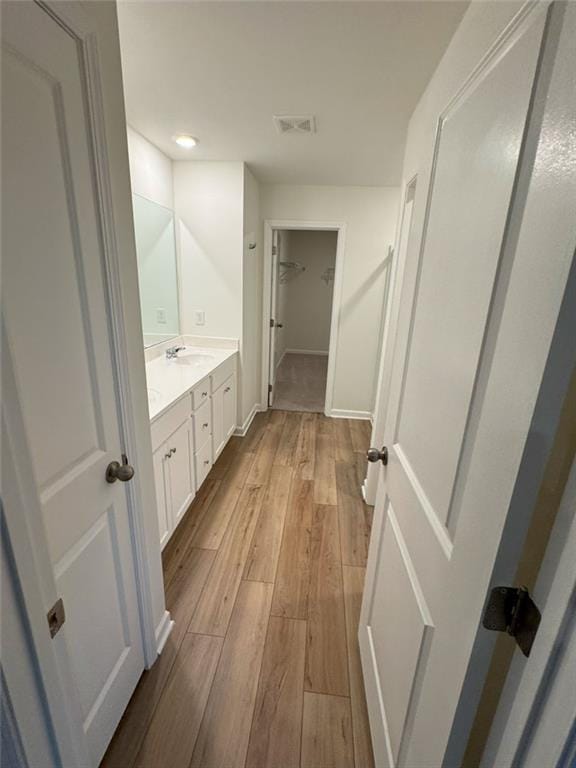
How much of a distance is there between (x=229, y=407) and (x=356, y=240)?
2.06 meters

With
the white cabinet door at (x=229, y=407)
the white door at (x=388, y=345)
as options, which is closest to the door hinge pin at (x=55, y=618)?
the white door at (x=388, y=345)

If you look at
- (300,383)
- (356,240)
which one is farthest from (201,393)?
(300,383)

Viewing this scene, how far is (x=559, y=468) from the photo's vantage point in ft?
1.48

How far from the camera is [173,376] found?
2.22 m

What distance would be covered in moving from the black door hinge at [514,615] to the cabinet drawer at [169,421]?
4.50 ft

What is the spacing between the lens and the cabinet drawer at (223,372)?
Result: 252cm

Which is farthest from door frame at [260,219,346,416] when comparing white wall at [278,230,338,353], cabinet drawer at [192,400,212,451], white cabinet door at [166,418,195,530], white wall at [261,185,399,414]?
white wall at [278,230,338,353]

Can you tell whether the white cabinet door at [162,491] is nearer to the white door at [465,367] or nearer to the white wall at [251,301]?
the white door at [465,367]

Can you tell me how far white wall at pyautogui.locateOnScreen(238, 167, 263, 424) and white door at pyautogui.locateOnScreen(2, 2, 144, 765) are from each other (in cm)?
220

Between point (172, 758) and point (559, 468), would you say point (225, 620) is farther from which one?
point (559, 468)

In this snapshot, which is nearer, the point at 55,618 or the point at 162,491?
the point at 55,618

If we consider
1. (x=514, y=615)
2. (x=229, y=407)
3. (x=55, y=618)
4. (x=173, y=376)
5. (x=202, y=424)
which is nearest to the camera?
(x=514, y=615)

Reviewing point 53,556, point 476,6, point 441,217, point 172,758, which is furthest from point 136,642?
point 476,6

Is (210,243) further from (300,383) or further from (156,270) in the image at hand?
(300,383)
